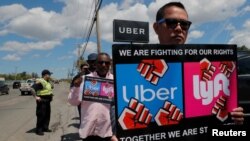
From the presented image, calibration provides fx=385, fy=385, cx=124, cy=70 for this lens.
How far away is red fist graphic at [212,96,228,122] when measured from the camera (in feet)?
7.25

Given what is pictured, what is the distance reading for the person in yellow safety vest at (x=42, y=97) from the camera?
10.7 metres

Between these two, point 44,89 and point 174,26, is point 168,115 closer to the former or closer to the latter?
point 174,26

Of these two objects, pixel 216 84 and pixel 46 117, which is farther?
pixel 46 117

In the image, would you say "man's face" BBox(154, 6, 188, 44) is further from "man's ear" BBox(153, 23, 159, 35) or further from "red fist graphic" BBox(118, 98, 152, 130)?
"red fist graphic" BBox(118, 98, 152, 130)

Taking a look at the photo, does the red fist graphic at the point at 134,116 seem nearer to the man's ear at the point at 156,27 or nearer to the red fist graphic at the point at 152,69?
the red fist graphic at the point at 152,69

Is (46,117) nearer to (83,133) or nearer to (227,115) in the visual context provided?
(83,133)

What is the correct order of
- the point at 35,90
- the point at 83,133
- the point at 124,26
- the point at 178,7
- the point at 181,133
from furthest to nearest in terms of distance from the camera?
the point at 35,90 < the point at 124,26 < the point at 83,133 < the point at 178,7 < the point at 181,133

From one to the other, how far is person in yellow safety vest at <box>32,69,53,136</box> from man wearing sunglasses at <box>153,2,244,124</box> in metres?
8.67

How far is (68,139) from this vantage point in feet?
31.4

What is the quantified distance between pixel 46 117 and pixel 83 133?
727 cm

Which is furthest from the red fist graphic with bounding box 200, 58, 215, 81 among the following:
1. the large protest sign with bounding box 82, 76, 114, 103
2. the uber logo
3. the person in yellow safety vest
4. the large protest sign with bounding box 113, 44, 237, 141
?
the person in yellow safety vest

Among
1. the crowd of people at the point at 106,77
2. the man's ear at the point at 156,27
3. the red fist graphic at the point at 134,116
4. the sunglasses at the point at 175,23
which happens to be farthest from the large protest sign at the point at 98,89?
the red fist graphic at the point at 134,116

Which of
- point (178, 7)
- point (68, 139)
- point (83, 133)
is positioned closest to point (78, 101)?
point (83, 133)

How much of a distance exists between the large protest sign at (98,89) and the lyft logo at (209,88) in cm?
187
